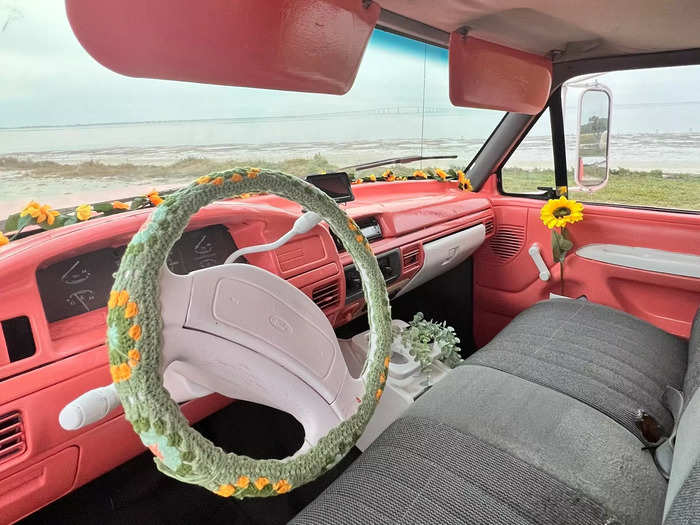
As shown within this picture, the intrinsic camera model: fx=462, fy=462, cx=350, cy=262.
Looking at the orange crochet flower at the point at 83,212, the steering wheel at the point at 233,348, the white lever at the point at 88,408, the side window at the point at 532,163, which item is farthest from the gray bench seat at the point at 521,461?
the side window at the point at 532,163

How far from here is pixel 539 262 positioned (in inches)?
98.7

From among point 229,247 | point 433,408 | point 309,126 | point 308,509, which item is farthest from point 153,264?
point 309,126

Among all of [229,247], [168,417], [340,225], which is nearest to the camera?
[168,417]

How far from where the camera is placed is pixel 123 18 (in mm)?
816

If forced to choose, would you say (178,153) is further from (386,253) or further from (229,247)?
(386,253)

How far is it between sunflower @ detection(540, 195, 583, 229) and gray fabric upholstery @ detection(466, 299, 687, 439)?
0.55 meters

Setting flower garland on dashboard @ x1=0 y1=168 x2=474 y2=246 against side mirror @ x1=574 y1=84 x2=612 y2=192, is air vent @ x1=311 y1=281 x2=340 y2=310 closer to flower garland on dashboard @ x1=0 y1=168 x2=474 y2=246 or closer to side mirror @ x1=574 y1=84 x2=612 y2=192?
flower garland on dashboard @ x1=0 y1=168 x2=474 y2=246

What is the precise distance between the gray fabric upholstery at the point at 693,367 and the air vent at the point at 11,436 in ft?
5.24

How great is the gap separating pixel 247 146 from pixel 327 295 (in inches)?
25.9

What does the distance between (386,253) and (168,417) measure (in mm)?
1372

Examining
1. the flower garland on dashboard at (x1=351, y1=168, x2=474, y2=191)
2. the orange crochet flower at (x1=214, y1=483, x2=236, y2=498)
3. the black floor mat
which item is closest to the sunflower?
the flower garland on dashboard at (x1=351, y1=168, x2=474, y2=191)

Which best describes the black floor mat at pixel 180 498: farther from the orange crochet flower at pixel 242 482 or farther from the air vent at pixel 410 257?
the orange crochet flower at pixel 242 482

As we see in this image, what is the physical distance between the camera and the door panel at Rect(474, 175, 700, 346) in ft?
7.01

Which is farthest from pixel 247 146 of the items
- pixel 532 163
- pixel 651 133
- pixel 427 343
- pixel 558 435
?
pixel 651 133
